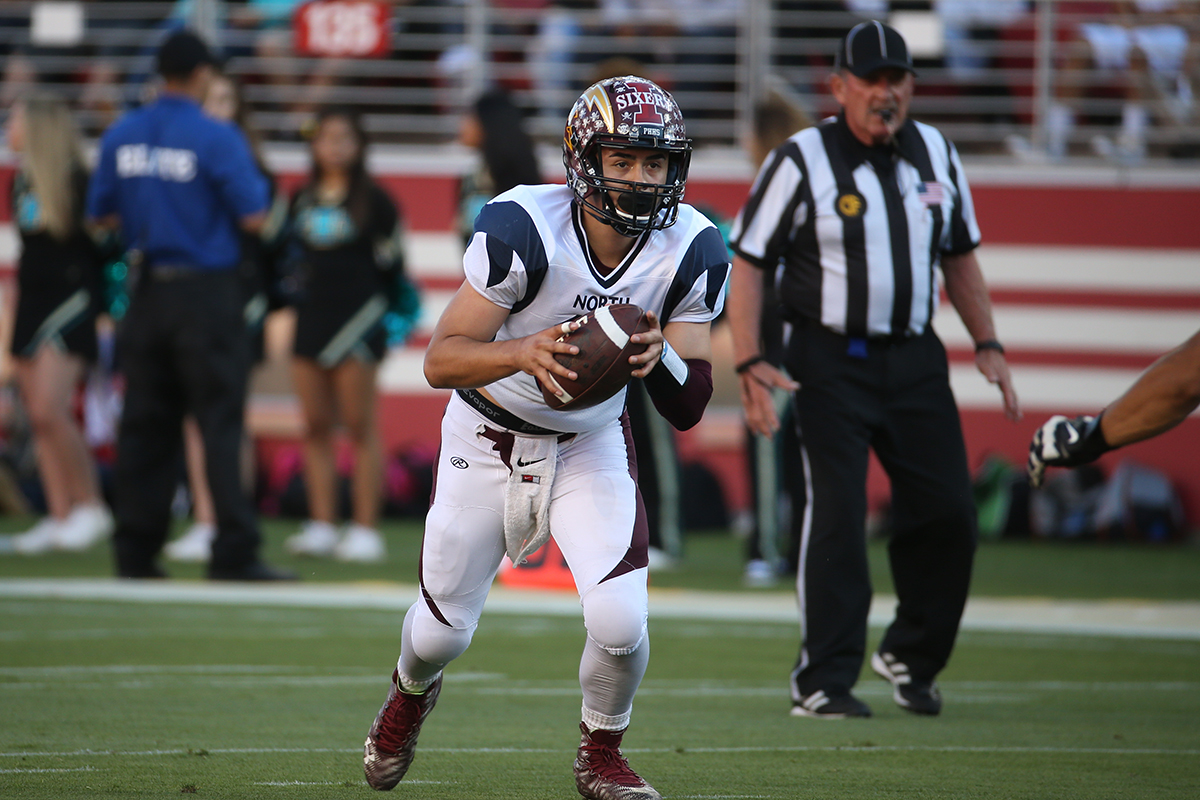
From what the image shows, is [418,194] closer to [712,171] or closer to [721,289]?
[712,171]

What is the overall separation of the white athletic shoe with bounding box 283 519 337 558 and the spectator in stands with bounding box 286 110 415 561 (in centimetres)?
2

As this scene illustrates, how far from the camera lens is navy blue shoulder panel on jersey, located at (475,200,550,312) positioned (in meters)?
3.40

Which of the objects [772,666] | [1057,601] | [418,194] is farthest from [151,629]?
[418,194]

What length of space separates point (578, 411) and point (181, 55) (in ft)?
14.6

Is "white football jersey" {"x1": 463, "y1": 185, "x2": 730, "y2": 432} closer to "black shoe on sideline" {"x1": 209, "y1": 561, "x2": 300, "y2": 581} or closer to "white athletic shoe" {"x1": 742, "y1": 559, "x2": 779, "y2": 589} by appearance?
"black shoe on sideline" {"x1": 209, "y1": 561, "x2": 300, "y2": 581}

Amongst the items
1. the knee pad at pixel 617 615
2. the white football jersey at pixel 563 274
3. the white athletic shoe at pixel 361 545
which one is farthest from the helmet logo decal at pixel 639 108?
the white athletic shoe at pixel 361 545

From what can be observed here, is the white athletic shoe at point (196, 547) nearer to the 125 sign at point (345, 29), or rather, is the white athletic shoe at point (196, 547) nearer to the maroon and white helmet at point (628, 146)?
the 125 sign at point (345, 29)

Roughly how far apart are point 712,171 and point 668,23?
4.05 ft

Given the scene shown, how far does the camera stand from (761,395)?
15.8ft

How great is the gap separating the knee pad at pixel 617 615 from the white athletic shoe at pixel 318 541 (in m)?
5.61

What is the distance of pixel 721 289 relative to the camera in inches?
144

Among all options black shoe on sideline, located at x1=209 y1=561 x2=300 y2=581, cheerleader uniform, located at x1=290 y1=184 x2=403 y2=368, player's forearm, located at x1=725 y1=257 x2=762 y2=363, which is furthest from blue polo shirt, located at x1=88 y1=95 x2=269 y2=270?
player's forearm, located at x1=725 y1=257 x2=762 y2=363

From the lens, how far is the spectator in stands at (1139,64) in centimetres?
1134

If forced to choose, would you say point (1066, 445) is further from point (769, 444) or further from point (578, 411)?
point (769, 444)
